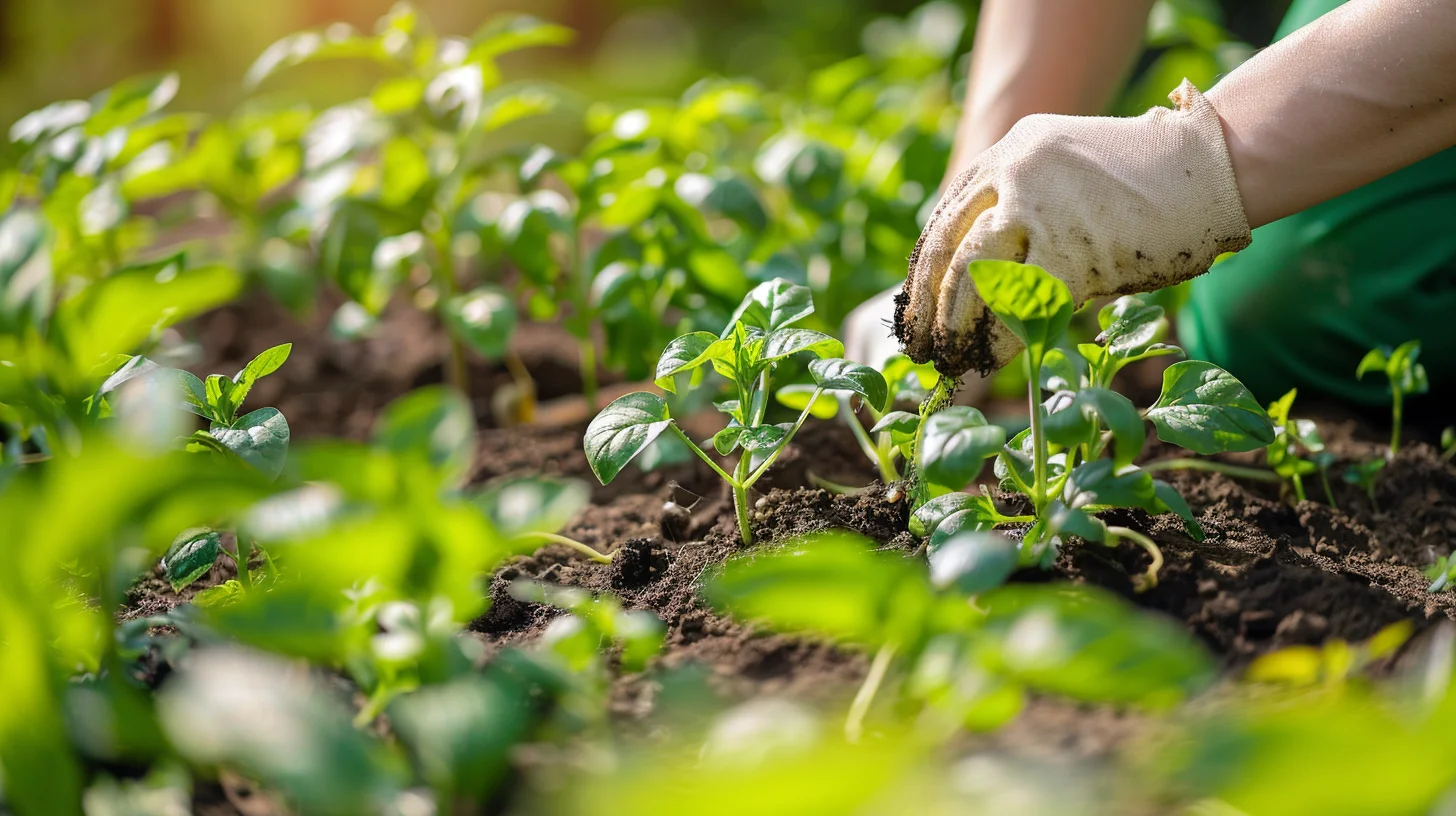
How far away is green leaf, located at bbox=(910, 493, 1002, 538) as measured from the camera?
3.23 ft

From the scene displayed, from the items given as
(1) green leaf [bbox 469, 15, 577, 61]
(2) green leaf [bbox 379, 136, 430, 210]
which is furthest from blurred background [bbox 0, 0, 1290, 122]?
(2) green leaf [bbox 379, 136, 430, 210]

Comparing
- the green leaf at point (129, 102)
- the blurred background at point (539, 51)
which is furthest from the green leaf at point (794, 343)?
the blurred background at point (539, 51)

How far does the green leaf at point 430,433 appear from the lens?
0.65 metres

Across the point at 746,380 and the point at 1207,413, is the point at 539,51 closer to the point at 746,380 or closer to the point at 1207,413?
the point at 746,380

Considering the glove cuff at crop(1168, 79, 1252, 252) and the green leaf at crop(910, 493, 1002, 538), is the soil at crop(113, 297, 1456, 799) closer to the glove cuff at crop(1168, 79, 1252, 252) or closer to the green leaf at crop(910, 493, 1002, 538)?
the green leaf at crop(910, 493, 1002, 538)

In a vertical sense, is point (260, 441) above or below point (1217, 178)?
below

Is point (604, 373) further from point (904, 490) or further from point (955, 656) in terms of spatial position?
point (955, 656)

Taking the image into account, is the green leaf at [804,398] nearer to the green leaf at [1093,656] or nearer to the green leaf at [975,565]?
the green leaf at [975,565]

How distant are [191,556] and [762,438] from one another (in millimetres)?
538

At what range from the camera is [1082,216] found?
108 cm

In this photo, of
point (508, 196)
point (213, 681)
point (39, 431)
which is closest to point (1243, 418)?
point (213, 681)

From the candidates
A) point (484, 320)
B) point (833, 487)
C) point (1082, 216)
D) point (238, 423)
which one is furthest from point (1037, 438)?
point (484, 320)

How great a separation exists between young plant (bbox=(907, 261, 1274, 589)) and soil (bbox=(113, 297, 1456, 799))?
6 cm

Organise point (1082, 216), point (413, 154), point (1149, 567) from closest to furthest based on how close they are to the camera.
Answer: point (1149, 567) < point (1082, 216) < point (413, 154)
